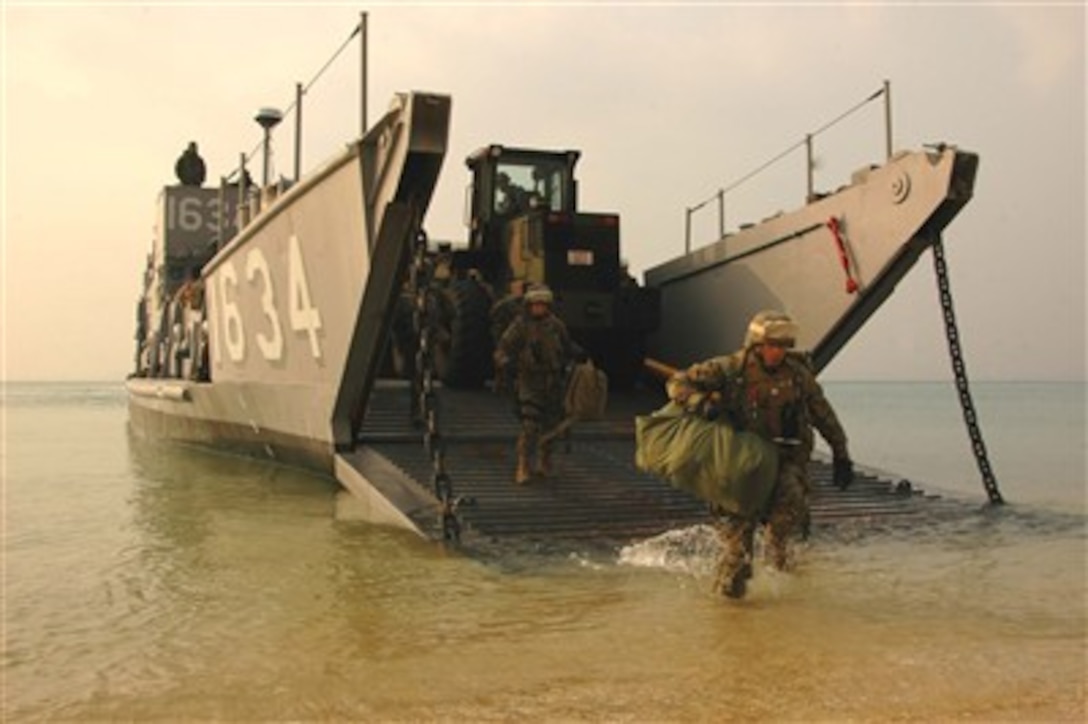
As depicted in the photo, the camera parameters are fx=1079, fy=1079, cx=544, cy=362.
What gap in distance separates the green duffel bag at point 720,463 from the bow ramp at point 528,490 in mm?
1389

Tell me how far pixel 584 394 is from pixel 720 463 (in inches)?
99.1

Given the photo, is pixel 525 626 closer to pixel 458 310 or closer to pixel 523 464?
pixel 523 464

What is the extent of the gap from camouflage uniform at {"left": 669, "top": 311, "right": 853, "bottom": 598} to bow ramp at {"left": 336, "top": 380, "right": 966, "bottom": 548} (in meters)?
1.32

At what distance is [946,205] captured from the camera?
725 cm

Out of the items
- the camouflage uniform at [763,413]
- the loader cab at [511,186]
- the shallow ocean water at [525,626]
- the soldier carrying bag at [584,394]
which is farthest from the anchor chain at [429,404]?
the loader cab at [511,186]

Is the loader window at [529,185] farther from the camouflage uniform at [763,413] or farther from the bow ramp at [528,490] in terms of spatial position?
the camouflage uniform at [763,413]

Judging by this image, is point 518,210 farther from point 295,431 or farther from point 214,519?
point 214,519

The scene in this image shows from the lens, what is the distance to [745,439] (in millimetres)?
4637

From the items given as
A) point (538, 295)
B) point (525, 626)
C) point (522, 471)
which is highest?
point (538, 295)

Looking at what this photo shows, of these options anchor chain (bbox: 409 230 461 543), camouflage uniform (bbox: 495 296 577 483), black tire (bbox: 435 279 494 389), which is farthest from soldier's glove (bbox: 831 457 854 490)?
black tire (bbox: 435 279 494 389)

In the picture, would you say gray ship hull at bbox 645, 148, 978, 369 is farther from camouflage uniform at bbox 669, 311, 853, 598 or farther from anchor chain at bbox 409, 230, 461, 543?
anchor chain at bbox 409, 230, 461, 543

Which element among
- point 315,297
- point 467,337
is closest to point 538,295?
point 315,297

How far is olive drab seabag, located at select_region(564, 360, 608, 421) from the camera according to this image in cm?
703

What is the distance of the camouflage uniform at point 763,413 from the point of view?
468cm
